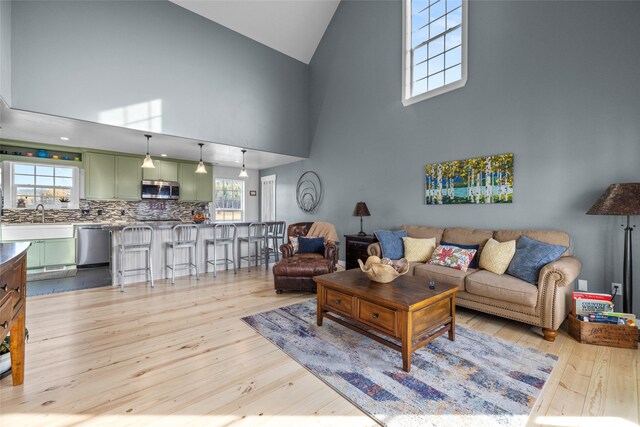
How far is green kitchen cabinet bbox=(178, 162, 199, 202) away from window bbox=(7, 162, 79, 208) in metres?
1.89

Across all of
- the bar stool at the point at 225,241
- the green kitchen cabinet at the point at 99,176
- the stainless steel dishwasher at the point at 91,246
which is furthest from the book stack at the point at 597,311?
the green kitchen cabinet at the point at 99,176

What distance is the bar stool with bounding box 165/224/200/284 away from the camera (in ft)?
14.9

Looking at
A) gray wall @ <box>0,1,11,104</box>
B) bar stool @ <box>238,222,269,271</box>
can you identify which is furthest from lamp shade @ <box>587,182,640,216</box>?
gray wall @ <box>0,1,11,104</box>

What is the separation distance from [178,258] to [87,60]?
3.07 meters

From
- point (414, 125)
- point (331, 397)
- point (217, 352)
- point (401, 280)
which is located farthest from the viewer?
point (414, 125)

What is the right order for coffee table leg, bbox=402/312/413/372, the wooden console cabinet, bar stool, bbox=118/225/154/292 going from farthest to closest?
bar stool, bbox=118/225/154/292
coffee table leg, bbox=402/312/413/372
the wooden console cabinet

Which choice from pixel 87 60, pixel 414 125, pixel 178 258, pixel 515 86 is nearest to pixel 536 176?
pixel 515 86

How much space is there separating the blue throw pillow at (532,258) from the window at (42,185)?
742 centimetres

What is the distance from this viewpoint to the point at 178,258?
4816mm

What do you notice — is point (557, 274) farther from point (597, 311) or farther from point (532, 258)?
point (597, 311)

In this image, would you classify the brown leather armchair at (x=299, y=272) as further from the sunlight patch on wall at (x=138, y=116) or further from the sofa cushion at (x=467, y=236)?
the sunlight patch on wall at (x=138, y=116)

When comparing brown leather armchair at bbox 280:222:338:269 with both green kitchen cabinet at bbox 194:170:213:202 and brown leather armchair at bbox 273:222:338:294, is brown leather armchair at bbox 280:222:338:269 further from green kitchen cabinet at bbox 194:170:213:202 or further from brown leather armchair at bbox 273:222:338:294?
green kitchen cabinet at bbox 194:170:213:202

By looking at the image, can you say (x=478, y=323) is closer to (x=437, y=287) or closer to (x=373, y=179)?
(x=437, y=287)

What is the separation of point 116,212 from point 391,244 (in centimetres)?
576
